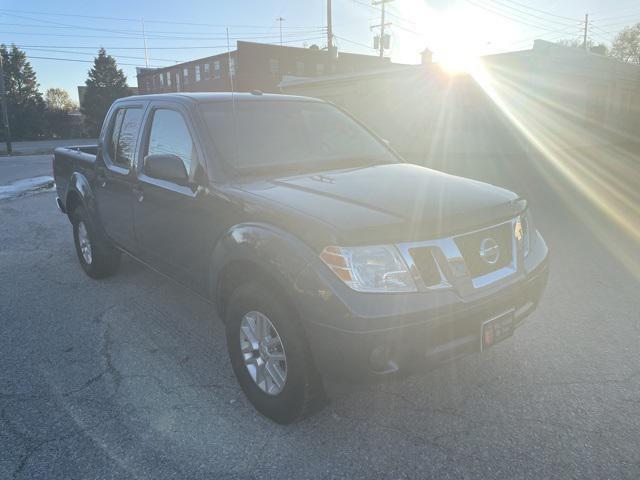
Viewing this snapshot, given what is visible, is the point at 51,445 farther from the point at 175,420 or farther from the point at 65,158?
the point at 65,158

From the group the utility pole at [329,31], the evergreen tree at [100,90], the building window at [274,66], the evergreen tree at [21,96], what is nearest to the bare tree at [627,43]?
the building window at [274,66]

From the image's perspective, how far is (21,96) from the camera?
6209cm

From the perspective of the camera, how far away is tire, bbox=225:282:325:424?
8.28 ft

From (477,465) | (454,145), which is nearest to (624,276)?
(477,465)

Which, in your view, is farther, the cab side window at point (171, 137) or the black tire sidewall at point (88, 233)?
the black tire sidewall at point (88, 233)

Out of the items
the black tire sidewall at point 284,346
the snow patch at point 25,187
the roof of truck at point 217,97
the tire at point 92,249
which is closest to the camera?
the black tire sidewall at point 284,346

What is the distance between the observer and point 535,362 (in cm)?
337

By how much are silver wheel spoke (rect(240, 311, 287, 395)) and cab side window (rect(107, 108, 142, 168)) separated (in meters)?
2.11

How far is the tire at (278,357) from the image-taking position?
2523 mm

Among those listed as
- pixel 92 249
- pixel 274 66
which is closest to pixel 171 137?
pixel 92 249

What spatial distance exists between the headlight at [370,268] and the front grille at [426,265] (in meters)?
0.07

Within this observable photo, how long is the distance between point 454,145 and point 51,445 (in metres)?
19.7

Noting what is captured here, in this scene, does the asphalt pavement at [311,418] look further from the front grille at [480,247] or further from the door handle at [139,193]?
the door handle at [139,193]

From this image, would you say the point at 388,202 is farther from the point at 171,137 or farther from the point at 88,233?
the point at 88,233
